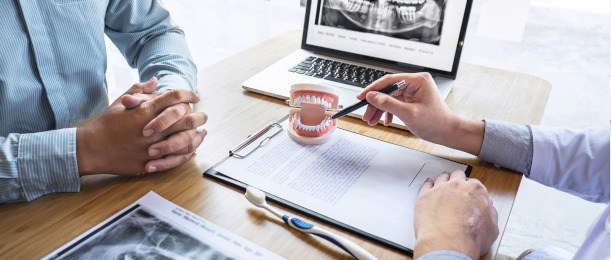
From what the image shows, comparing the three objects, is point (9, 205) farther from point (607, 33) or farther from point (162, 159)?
point (607, 33)

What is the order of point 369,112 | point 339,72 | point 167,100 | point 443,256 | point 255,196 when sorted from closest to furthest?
point 443,256 → point 255,196 → point 167,100 → point 369,112 → point 339,72

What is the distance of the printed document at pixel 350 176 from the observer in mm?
659

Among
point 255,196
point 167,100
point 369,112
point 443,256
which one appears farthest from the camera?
point 369,112

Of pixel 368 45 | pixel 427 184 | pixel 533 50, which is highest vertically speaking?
pixel 368 45

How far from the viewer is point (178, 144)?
2.45 feet

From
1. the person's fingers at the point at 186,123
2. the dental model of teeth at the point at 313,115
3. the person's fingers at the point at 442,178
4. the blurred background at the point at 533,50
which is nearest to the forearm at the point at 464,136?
the person's fingers at the point at 442,178

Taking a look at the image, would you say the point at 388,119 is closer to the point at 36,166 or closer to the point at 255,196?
the point at 255,196

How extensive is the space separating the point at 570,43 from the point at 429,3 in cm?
183

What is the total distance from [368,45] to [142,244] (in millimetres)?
796

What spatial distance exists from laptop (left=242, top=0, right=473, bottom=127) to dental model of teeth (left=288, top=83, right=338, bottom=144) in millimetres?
109

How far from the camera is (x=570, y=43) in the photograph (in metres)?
2.49

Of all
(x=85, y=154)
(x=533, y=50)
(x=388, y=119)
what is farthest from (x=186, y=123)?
(x=533, y=50)

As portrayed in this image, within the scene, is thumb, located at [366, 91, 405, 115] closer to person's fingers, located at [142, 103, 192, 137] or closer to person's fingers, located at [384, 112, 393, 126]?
person's fingers, located at [384, 112, 393, 126]

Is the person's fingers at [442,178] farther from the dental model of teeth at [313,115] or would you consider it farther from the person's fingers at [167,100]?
the person's fingers at [167,100]
